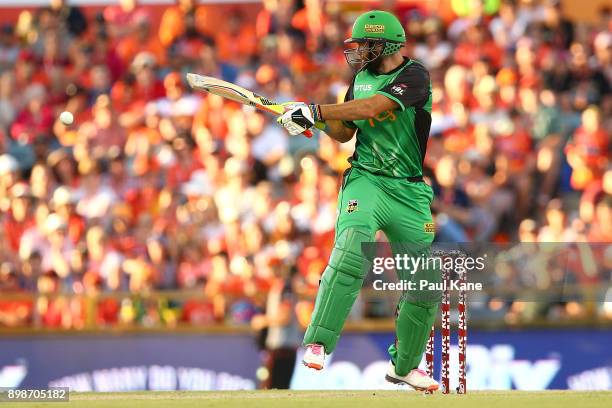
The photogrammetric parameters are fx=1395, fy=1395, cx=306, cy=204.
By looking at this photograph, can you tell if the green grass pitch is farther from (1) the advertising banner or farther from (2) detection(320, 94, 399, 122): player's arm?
(1) the advertising banner

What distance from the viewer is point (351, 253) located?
31.4 feet

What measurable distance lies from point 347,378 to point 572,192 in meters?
3.92

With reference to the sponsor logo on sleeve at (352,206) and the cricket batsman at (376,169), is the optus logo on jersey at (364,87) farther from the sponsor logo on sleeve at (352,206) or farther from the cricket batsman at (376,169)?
the sponsor logo on sleeve at (352,206)

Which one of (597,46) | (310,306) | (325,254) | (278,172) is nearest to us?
(310,306)

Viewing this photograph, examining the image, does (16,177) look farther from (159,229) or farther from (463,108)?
(463,108)

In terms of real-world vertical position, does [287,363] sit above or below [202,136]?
below

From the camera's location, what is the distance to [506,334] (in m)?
15.3

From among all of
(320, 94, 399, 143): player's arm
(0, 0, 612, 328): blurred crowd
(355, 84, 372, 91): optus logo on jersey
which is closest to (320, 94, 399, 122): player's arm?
(320, 94, 399, 143): player's arm

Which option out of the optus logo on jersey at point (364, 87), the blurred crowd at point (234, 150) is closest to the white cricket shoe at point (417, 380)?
the optus logo on jersey at point (364, 87)

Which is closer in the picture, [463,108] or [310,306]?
[310,306]

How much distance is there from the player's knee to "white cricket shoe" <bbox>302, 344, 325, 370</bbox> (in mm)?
543

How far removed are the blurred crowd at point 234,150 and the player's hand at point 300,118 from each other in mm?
5811

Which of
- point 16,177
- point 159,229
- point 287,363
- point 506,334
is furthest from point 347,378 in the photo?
point 16,177

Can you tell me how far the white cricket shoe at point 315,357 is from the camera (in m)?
9.50
